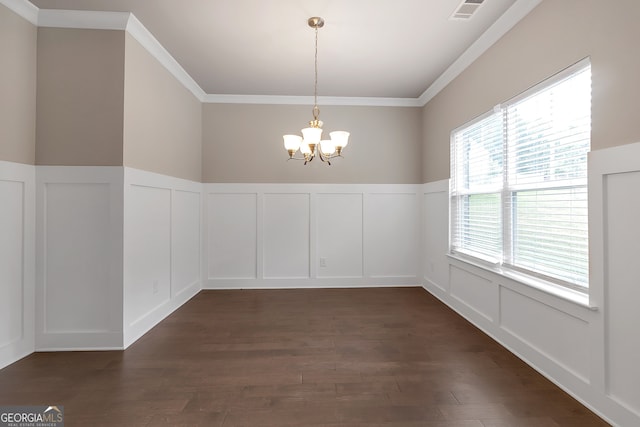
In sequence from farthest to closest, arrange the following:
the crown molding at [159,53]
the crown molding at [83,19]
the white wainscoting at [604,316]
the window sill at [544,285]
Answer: the crown molding at [159,53]
the crown molding at [83,19]
the window sill at [544,285]
the white wainscoting at [604,316]

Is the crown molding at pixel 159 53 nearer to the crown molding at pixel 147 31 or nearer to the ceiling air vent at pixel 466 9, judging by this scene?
the crown molding at pixel 147 31

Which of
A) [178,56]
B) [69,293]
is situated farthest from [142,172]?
[178,56]

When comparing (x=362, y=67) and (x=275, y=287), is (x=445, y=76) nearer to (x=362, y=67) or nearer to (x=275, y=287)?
(x=362, y=67)

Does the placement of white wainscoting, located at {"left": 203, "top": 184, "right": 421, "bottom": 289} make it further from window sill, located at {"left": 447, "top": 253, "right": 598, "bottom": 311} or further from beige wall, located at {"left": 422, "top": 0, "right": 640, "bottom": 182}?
beige wall, located at {"left": 422, "top": 0, "right": 640, "bottom": 182}

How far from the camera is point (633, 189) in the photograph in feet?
5.26

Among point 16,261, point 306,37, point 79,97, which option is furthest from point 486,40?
point 16,261

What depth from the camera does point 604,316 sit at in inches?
68.8

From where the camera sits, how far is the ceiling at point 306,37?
8.13 ft

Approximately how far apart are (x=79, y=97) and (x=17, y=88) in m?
0.38

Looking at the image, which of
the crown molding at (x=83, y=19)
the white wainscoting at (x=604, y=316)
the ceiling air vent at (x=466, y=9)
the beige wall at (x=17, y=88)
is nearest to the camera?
the white wainscoting at (x=604, y=316)

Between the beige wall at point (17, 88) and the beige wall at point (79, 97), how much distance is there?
48 millimetres

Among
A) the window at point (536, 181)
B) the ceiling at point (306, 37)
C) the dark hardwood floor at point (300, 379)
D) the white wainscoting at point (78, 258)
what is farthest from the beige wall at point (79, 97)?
the window at point (536, 181)

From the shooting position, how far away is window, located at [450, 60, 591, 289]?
199 cm

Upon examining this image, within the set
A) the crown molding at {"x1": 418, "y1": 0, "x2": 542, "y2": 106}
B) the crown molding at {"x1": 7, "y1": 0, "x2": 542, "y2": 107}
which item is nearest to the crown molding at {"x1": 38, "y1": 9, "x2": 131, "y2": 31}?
the crown molding at {"x1": 7, "y1": 0, "x2": 542, "y2": 107}
